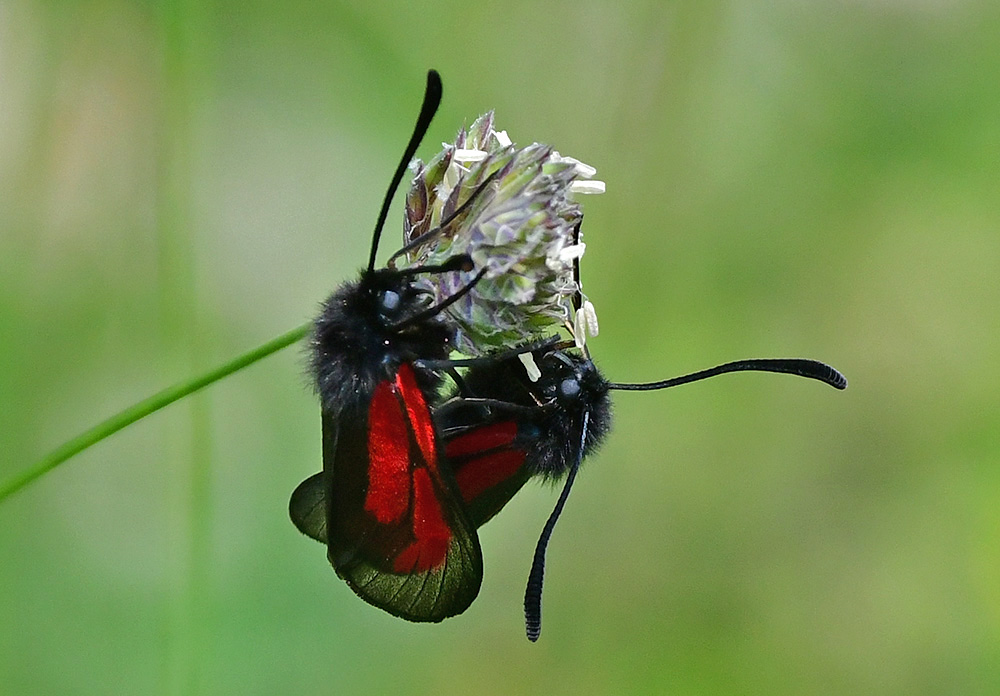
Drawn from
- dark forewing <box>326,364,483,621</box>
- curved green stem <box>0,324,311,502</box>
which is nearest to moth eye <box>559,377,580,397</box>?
dark forewing <box>326,364,483,621</box>

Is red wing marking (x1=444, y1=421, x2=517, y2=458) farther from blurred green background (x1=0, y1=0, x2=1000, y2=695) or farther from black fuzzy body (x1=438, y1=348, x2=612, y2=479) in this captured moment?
blurred green background (x1=0, y1=0, x2=1000, y2=695)

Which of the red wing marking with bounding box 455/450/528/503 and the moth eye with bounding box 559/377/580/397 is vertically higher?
the moth eye with bounding box 559/377/580/397

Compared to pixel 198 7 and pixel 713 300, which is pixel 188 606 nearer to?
pixel 198 7

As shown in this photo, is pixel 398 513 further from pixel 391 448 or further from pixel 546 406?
pixel 546 406

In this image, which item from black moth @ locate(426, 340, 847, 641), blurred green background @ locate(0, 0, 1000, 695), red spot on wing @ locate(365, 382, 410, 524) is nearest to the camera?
red spot on wing @ locate(365, 382, 410, 524)

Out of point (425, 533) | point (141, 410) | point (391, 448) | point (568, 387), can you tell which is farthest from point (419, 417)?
point (141, 410)
